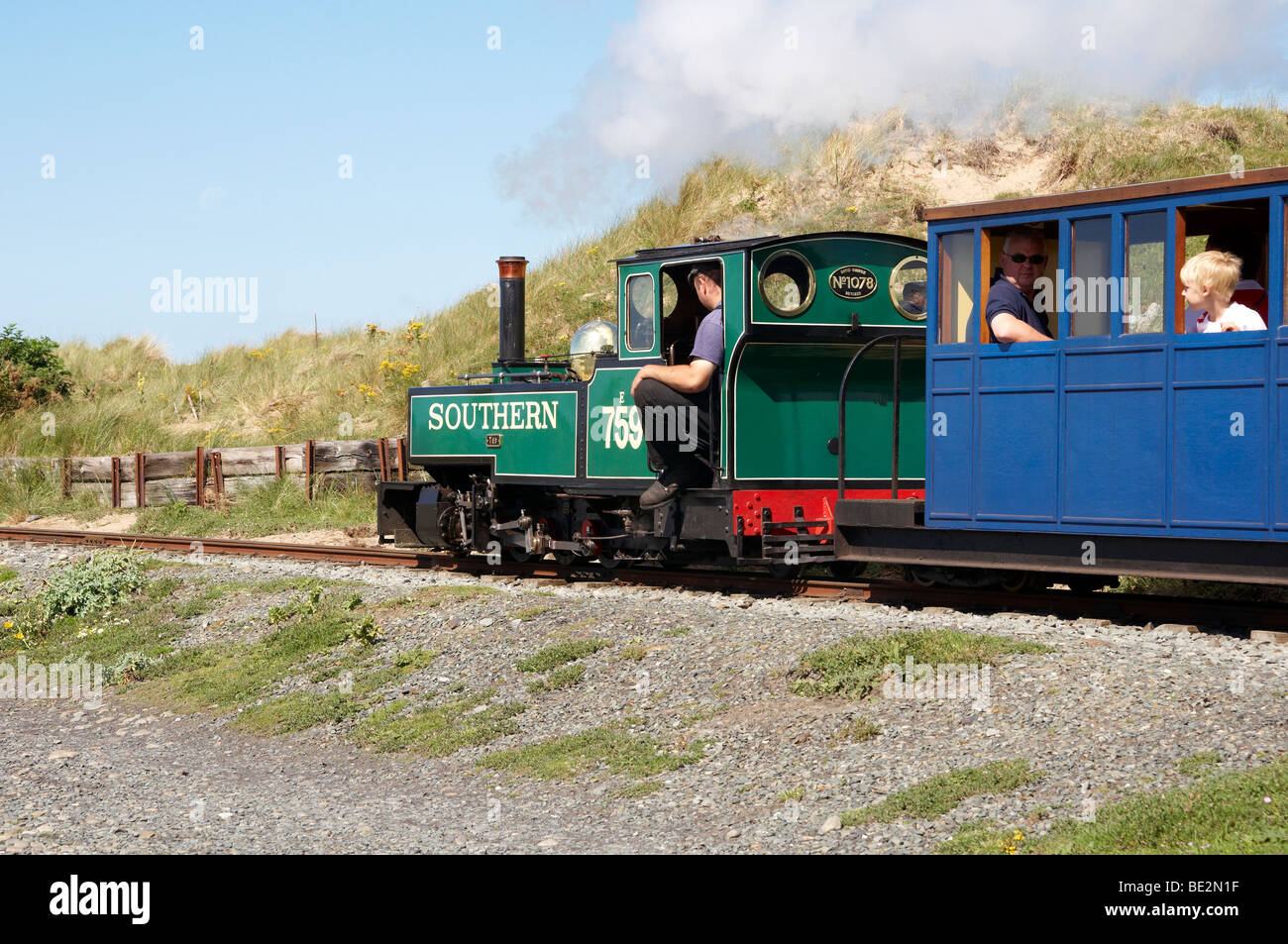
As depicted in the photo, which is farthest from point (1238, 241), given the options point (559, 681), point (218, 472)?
point (218, 472)

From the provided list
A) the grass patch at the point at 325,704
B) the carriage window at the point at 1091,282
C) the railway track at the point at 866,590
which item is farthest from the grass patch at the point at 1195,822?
the grass patch at the point at 325,704

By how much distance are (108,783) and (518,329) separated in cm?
703

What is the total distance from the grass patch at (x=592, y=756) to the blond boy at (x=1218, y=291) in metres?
4.03

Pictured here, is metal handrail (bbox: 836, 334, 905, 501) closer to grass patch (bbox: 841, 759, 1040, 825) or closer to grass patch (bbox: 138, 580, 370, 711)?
grass patch (bbox: 138, 580, 370, 711)

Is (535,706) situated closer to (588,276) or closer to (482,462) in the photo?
(482,462)

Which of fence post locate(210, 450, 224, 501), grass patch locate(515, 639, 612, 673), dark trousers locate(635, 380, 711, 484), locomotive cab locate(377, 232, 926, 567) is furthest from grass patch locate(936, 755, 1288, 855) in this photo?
fence post locate(210, 450, 224, 501)

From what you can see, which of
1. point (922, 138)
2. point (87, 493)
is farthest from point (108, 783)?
point (922, 138)

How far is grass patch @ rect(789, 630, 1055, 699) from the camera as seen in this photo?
7648 millimetres

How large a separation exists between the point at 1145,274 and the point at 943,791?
13.0 ft

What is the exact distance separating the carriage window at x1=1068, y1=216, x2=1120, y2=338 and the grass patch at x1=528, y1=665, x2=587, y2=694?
3.91 meters

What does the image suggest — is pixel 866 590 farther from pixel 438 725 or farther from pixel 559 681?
pixel 438 725

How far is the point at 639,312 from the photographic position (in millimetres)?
11070

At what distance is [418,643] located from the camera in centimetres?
1012

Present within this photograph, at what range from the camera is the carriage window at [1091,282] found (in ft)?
27.7
